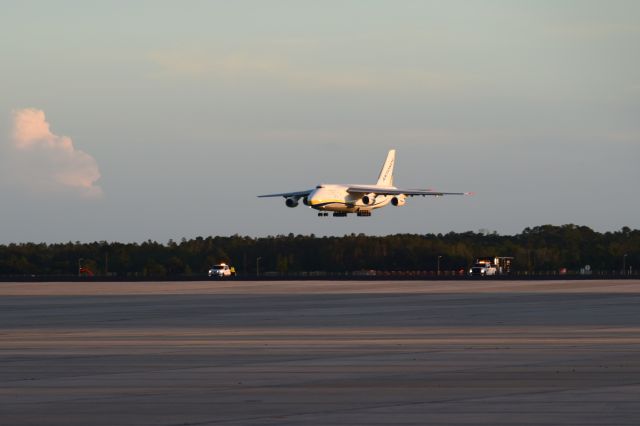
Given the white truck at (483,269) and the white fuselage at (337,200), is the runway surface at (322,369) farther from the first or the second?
the white truck at (483,269)

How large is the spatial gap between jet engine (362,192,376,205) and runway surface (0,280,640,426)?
89.9m

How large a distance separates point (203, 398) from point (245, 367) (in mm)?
5466

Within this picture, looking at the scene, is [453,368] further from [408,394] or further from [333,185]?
[333,185]

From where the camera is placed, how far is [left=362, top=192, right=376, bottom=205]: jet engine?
139000 mm

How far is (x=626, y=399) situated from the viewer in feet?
64.6

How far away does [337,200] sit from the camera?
5354 inches

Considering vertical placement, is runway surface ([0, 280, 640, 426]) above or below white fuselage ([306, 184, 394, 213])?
→ below

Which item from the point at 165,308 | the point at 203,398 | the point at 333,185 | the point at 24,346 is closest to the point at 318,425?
the point at 203,398

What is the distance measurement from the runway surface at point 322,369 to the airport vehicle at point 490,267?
106 metres

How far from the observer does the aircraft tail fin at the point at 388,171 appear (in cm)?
16404

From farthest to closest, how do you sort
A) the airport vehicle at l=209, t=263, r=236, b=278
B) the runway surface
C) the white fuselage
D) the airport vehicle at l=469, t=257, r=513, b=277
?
the airport vehicle at l=469, t=257, r=513, b=277 < the airport vehicle at l=209, t=263, r=236, b=278 < the white fuselage < the runway surface

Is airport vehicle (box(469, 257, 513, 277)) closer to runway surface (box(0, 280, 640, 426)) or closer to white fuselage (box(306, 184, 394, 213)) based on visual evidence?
white fuselage (box(306, 184, 394, 213))

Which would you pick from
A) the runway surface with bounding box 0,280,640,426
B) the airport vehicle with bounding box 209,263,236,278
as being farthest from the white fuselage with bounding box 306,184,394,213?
the runway surface with bounding box 0,280,640,426

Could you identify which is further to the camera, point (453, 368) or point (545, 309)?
point (545, 309)
